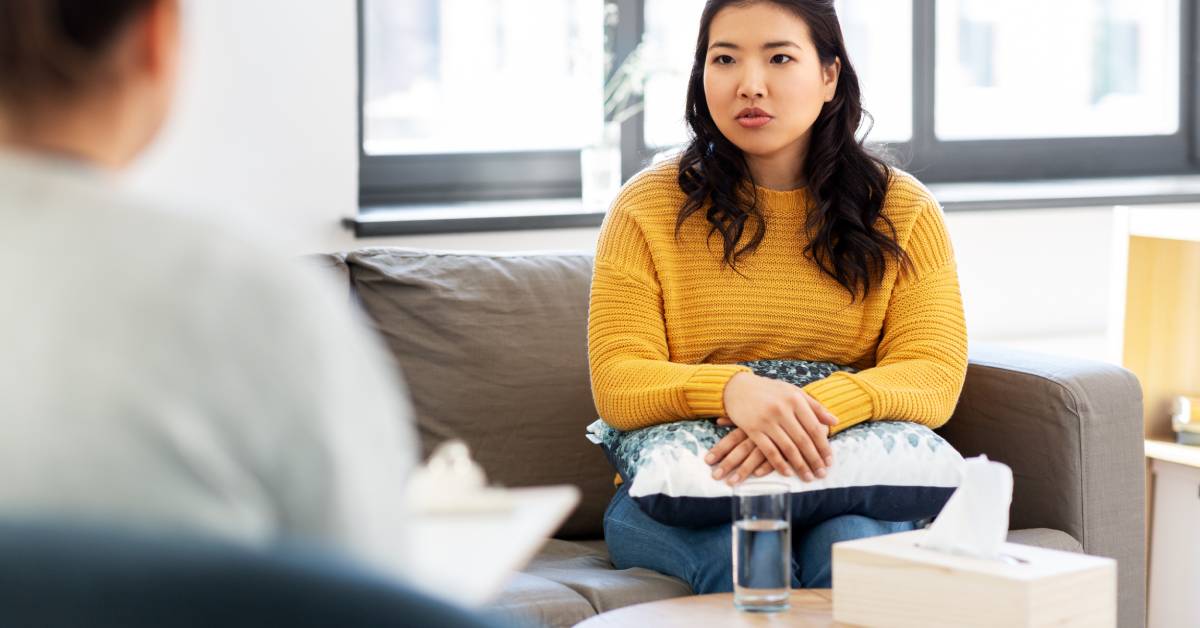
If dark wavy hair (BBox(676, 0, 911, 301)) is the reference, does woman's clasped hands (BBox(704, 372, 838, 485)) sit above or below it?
below

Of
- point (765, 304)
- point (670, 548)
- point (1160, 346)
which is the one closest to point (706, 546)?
point (670, 548)

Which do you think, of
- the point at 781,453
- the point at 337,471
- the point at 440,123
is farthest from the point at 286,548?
the point at 440,123

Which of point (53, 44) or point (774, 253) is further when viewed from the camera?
point (774, 253)

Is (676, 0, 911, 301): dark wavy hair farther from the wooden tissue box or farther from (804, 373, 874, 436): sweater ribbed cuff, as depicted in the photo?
the wooden tissue box

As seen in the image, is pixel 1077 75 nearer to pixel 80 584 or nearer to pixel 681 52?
pixel 681 52

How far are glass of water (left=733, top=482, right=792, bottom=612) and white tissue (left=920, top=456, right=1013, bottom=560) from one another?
0.15 metres

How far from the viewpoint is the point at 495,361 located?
2.20 meters

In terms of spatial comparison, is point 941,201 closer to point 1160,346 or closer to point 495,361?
point 1160,346

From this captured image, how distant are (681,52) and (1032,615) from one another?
220 centimetres

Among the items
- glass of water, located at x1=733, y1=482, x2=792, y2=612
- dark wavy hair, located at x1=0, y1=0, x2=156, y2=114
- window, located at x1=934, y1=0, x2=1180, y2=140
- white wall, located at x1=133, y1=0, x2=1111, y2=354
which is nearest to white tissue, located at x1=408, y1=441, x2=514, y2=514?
dark wavy hair, located at x1=0, y1=0, x2=156, y2=114

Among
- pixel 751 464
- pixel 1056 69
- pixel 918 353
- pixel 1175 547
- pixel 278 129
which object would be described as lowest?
pixel 1175 547

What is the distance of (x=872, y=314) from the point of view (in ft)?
6.70

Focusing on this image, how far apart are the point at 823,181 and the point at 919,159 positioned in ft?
5.34

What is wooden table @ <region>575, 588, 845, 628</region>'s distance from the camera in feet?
4.79
